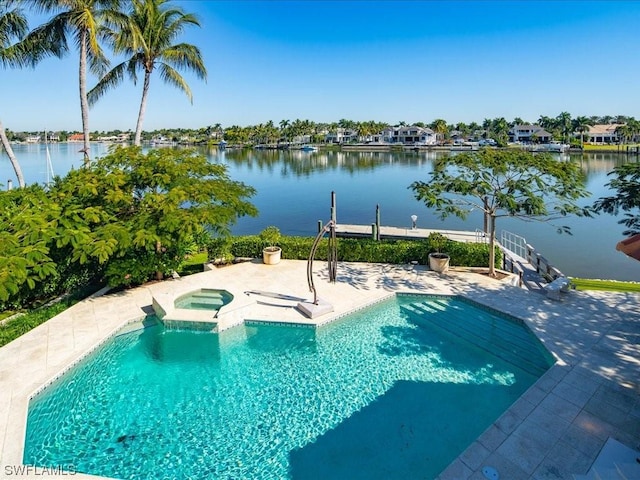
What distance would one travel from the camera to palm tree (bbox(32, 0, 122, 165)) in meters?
14.1

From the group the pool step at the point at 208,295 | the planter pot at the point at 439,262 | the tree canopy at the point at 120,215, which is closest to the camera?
the tree canopy at the point at 120,215

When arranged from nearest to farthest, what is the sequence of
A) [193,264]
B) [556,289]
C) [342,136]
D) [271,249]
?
[556,289]
[271,249]
[193,264]
[342,136]

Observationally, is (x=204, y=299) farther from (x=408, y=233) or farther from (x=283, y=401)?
(x=408, y=233)

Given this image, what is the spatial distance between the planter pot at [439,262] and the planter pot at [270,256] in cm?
560

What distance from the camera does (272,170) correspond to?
61969 millimetres

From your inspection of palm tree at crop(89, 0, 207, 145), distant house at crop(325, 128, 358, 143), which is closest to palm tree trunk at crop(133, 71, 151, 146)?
palm tree at crop(89, 0, 207, 145)

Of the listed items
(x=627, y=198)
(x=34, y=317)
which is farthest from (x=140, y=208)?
(x=627, y=198)

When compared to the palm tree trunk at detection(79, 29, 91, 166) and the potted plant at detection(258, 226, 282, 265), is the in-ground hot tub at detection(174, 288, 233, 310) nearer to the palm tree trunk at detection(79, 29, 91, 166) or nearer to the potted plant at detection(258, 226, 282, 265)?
the potted plant at detection(258, 226, 282, 265)

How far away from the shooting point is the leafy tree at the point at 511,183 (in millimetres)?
11695

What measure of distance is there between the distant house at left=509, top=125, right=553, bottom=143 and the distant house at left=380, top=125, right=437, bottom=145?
20887 mm

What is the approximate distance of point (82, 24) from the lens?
14.3 meters

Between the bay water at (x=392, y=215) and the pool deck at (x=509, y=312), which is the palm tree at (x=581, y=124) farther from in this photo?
the pool deck at (x=509, y=312)

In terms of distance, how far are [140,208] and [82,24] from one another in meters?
7.88

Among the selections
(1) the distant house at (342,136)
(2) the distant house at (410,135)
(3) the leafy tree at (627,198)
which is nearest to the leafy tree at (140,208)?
(3) the leafy tree at (627,198)
